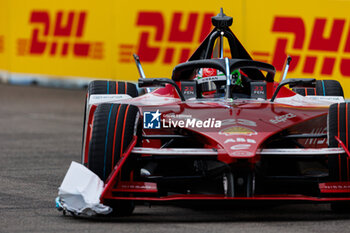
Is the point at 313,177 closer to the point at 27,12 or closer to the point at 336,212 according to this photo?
the point at 336,212

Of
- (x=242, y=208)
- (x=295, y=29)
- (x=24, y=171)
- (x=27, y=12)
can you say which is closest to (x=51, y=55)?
(x=27, y=12)

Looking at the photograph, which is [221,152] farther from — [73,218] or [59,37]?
[59,37]

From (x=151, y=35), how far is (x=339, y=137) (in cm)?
1215

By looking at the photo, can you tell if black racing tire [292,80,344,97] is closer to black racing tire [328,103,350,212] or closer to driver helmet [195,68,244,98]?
driver helmet [195,68,244,98]

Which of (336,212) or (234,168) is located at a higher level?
(234,168)

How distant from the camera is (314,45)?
1633 cm

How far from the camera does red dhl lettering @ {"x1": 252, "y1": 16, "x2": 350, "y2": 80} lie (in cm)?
1605

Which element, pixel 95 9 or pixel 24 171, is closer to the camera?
pixel 24 171

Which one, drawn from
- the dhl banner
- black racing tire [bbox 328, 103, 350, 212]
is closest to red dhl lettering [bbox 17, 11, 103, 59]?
the dhl banner

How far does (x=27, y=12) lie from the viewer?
838 inches

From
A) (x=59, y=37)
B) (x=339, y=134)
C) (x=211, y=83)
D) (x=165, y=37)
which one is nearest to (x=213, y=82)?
(x=211, y=83)

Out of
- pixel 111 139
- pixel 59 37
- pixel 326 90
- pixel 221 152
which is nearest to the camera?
pixel 221 152

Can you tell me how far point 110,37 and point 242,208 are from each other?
1251cm

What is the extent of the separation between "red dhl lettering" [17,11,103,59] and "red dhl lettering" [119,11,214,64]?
111cm
